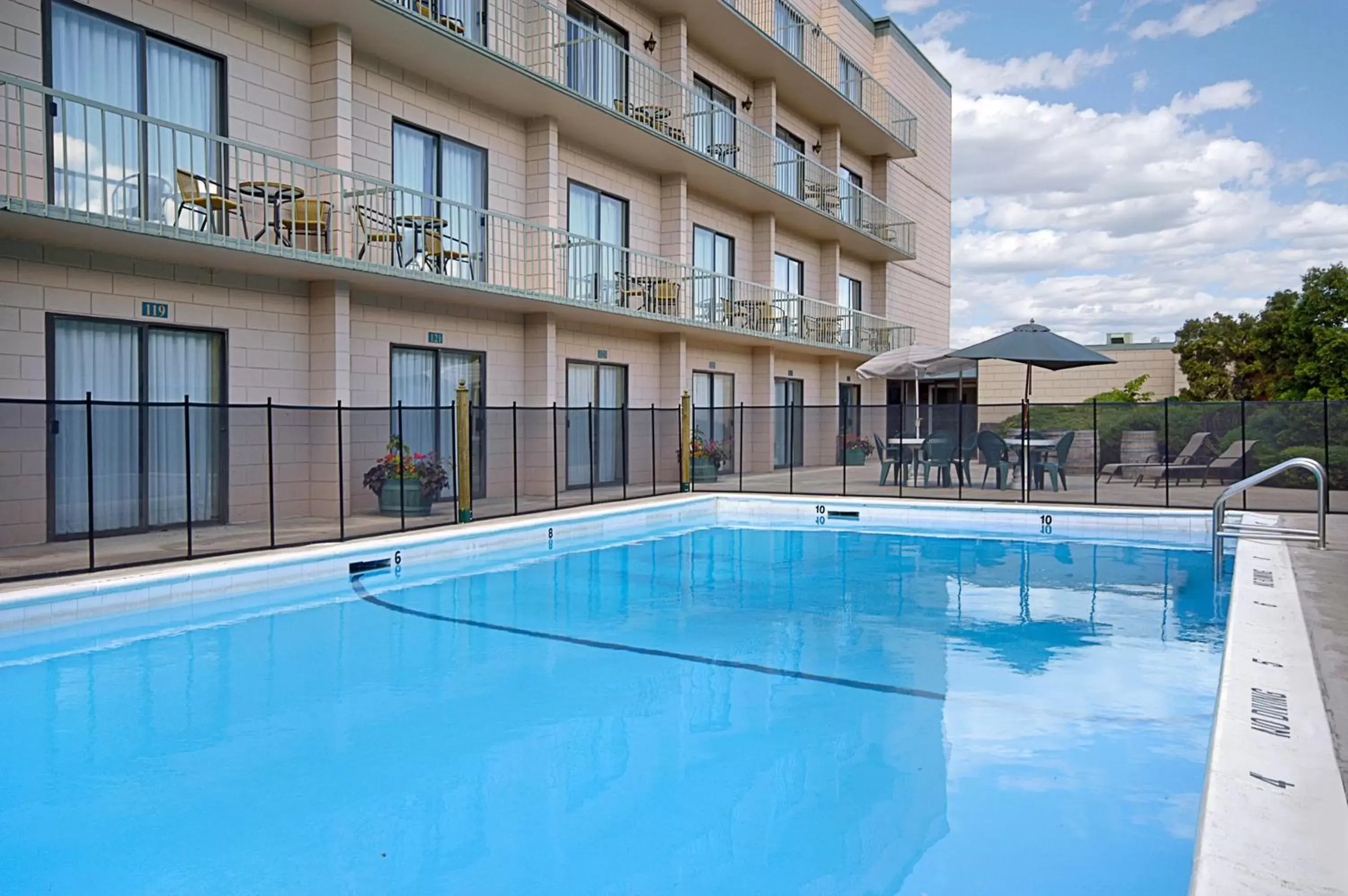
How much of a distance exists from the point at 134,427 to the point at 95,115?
305 cm

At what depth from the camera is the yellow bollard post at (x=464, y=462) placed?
11.5 m

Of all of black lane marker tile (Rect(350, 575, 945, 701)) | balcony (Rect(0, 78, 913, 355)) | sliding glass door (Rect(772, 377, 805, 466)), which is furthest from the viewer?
sliding glass door (Rect(772, 377, 805, 466))

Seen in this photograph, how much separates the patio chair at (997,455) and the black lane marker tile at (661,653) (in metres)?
9.70

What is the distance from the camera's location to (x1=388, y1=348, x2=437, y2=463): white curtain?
1177cm

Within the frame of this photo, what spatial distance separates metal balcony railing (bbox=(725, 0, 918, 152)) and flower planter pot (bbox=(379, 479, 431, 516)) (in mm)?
11956

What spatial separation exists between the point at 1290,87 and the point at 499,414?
839 inches

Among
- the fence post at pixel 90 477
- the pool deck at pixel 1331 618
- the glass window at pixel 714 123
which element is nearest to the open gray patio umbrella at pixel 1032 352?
the pool deck at pixel 1331 618

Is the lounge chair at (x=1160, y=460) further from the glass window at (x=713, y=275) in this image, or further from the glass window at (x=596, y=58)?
the glass window at (x=596, y=58)

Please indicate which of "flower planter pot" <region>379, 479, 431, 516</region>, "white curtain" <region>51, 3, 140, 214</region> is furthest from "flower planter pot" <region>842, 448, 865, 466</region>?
"white curtain" <region>51, 3, 140, 214</region>

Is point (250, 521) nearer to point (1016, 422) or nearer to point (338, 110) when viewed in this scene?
point (338, 110)

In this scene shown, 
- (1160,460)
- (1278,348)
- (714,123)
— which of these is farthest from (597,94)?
(1278,348)

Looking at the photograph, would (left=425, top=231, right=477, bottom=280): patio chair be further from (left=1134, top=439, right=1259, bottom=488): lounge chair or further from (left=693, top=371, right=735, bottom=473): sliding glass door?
(left=1134, top=439, right=1259, bottom=488): lounge chair

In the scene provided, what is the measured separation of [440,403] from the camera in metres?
13.9

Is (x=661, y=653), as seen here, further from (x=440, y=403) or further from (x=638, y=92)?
(x=638, y=92)
